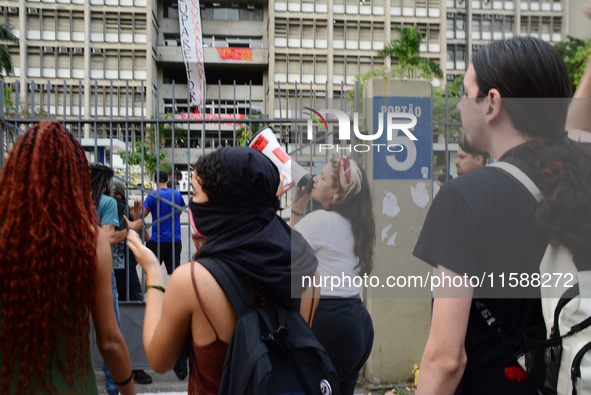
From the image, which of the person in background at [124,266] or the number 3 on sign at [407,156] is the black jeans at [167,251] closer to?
the person in background at [124,266]

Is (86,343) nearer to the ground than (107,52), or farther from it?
nearer to the ground

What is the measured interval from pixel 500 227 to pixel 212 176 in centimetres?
Answer: 97

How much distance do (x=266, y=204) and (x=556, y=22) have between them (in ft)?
153

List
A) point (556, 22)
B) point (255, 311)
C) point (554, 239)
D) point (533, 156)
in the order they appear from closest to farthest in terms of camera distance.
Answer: point (554, 239) → point (533, 156) → point (255, 311) → point (556, 22)

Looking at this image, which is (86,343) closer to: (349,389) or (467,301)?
(467,301)

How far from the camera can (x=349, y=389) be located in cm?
265

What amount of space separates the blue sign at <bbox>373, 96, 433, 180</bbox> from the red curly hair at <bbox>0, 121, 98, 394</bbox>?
2732 millimetres

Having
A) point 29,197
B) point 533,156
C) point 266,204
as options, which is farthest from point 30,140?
point 533,156

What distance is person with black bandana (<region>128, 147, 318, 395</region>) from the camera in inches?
58.6

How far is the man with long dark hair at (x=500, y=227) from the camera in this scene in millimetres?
1205

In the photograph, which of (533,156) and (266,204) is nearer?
(533,156)

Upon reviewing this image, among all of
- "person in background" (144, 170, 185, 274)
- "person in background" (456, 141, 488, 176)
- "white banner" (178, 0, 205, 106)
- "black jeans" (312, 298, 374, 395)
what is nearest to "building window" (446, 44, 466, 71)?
"white banner" (178, 0, 205, 106)

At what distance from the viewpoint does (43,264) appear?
148 cm

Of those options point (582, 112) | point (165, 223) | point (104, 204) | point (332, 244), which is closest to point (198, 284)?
point (582, 112)
